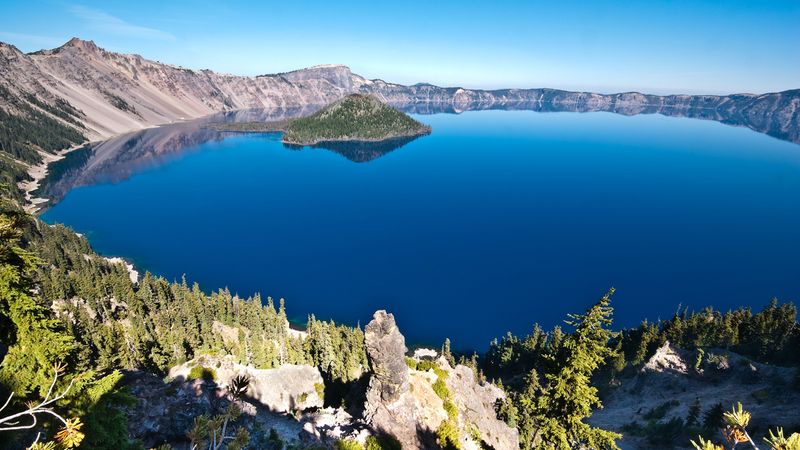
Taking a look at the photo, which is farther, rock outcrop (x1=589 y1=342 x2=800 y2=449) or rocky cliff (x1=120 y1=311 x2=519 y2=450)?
rock outcrop (x1=589 y1=342 x2=800 y2=449)

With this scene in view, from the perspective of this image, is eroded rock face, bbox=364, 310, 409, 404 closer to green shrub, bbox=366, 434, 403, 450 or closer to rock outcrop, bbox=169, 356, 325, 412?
green shrub, bbox=366, 434, 403, 450

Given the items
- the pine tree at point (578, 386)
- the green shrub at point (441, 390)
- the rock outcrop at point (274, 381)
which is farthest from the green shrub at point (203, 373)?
the pine tree at point (578, 386)

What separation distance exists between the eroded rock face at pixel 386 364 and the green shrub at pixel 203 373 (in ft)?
69.6

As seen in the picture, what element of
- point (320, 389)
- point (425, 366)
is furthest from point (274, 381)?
point (425, 366)

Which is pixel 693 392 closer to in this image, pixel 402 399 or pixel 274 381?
pixel 402 399

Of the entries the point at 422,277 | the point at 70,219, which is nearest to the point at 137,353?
the point at 422,277

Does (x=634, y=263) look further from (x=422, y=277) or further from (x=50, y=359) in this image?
(x=50, y=359)

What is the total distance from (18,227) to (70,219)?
20296cm

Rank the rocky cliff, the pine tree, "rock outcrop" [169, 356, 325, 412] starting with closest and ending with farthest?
the pine tree, the rocky cliff, "rock outcrop" [169, 356, 325, 412]

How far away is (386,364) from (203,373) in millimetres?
24098

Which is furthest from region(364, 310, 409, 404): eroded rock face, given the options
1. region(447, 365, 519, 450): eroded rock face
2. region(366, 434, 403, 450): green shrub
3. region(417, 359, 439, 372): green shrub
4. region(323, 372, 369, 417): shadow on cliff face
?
region(447, 365, 519, 450): eroded rock face

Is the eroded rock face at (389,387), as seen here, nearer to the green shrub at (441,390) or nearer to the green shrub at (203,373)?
the green shrub at (441,390)

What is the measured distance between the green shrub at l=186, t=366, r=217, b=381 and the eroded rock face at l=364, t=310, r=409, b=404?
21.2m

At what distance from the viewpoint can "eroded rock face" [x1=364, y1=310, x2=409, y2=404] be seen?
45719 mm
